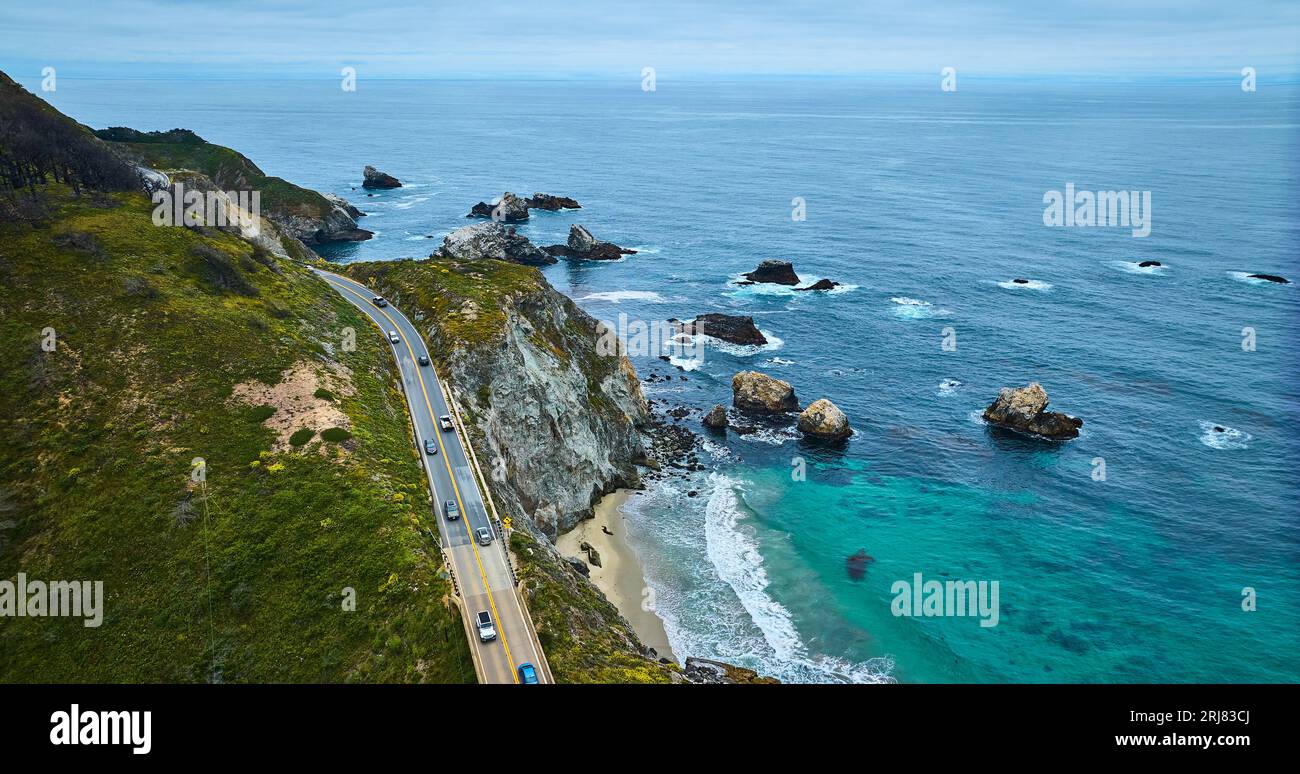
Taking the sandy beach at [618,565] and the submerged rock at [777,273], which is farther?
the submerged rock at [777,273]

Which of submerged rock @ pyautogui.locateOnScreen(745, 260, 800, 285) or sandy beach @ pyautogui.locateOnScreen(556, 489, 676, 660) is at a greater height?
submerged rock @ pyautogui.locateOnScreen(745, 260, 800, 285)

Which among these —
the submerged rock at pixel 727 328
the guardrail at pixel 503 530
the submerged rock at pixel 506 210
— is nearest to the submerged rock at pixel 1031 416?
the submerged rock at pixel 727 328

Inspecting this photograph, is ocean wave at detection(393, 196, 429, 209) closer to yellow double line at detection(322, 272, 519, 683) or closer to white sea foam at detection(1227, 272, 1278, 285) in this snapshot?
yellow double line at detection(322, 272, 519, 683)

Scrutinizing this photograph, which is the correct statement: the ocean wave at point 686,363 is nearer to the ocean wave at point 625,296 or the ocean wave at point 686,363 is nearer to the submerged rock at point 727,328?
the submerged rock at point 727,328

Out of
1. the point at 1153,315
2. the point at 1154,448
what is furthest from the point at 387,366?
the point at 1153,315

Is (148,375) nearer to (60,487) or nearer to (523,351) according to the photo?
(60,487)

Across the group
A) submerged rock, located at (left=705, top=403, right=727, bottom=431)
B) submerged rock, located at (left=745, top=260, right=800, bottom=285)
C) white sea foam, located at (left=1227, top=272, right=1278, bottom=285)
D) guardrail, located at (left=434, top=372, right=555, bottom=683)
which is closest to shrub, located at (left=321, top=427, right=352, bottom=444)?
guardrail, located at (left=434, top=372, right=555, bottom=683)

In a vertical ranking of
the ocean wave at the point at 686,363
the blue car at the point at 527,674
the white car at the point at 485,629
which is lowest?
the blue car at the point at 527,674

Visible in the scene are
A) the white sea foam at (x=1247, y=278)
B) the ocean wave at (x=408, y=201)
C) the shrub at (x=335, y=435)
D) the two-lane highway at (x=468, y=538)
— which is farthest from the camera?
the ocean wave at (x=408, y=201)
